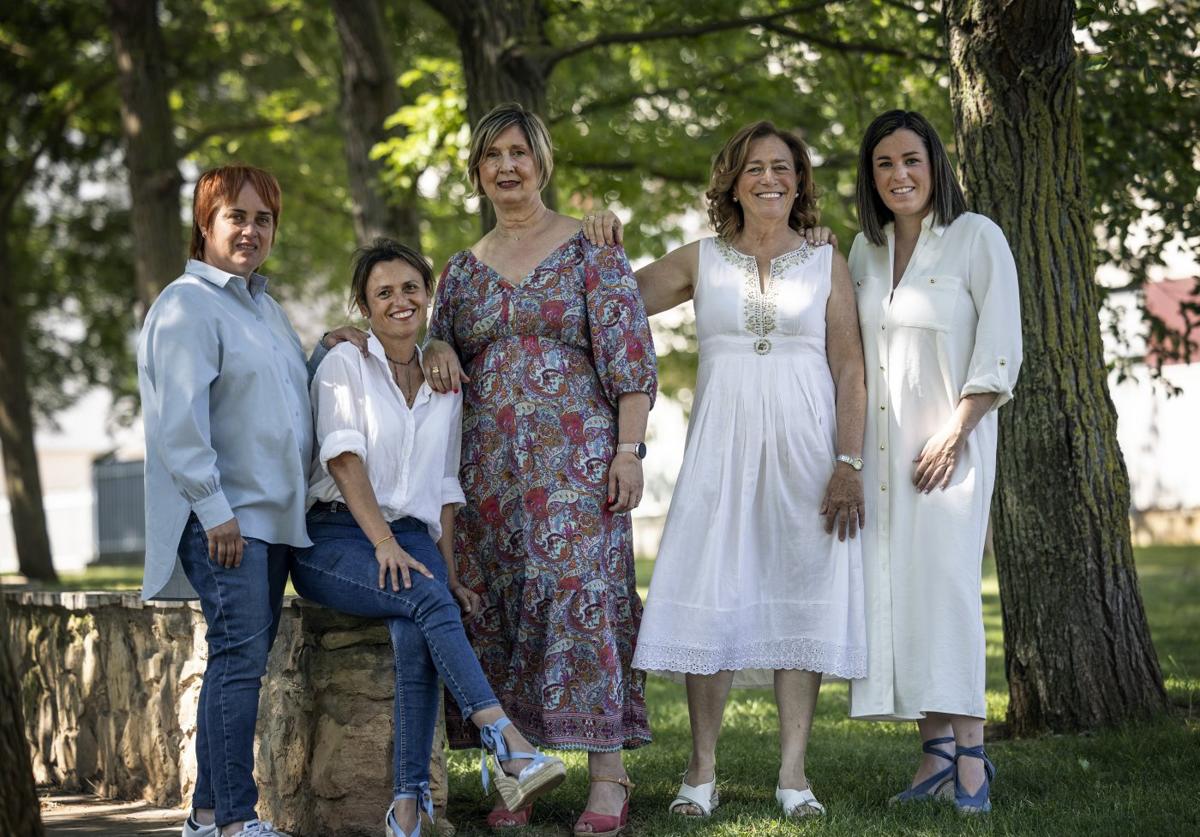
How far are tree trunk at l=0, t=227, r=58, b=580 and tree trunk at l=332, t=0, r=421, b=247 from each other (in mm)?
6226

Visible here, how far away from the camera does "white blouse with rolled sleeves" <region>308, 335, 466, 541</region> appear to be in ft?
14.3

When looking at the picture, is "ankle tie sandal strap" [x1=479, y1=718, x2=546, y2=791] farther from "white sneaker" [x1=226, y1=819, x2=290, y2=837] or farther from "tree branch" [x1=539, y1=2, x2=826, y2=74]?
"tree branch" [x1=539, y1=2, x2=826, y2=74]

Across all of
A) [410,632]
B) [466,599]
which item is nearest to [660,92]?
[466,599]

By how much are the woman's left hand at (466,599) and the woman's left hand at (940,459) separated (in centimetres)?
152

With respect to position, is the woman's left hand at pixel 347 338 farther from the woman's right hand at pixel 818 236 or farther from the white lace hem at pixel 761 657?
the woman's right hand at pixel 818 236

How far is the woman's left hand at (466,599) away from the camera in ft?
15.1

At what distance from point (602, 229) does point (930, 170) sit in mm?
1158

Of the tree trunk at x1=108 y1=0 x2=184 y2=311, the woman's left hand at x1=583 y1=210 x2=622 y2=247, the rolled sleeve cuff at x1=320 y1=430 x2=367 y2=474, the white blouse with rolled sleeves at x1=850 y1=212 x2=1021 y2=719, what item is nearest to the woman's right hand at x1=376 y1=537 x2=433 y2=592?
the rolled sleeve cuff at x1=320 y1=430 x2=367 y2=474

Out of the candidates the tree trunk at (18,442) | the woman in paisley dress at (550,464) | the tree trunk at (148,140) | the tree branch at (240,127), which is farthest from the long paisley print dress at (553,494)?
the tree trunk at (18,442)

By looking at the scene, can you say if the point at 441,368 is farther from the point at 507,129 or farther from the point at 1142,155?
the point at 1142,155

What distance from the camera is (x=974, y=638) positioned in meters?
4.59

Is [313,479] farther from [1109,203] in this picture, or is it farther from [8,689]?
[1109,203]

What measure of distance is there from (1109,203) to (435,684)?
5.08 metres

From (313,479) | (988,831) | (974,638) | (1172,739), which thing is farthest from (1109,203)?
(313,479)
